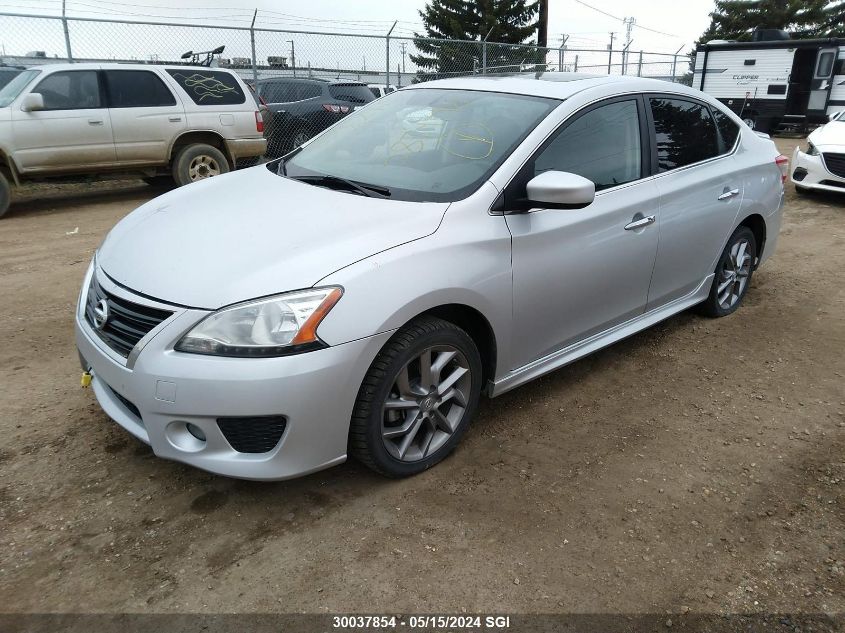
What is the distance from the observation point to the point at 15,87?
8047mm

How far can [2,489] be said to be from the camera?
2764mm

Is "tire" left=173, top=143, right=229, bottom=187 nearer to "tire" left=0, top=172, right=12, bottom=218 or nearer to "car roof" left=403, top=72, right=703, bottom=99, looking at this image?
"tire" left=0, top=172, right=12, bottom=218

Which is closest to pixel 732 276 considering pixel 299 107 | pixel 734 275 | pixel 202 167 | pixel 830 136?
pixel 734 275

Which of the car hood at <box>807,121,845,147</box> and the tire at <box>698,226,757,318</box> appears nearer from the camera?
the tire at <box>698,226,757,318</box>

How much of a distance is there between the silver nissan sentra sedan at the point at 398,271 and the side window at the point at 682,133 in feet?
0.05

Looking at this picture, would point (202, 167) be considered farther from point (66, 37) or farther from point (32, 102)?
point (66, 37)

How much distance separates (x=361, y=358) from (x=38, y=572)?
4.55 feet

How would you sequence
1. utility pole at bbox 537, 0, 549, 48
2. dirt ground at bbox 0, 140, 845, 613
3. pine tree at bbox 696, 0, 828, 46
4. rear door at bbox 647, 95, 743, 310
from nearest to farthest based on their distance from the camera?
dirt ground at bbox 0, 140, 845, 613 → rear door at bbox 647, 95, 743, 310 → utility pole at bbox 537, 0, 549, 48 → pine tree at bbox 696, 0, 828, 46

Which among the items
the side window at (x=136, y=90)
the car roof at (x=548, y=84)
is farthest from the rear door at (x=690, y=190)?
the side window at (x=136, y=90)

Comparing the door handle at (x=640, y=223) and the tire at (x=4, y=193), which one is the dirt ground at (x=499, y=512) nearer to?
the door handle at (x=640, y=223)

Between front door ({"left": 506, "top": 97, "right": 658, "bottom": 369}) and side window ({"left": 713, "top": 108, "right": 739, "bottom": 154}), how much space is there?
3.34ft

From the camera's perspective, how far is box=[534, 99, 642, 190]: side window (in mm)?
3227

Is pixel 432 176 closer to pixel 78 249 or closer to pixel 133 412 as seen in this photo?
pixel 133 412

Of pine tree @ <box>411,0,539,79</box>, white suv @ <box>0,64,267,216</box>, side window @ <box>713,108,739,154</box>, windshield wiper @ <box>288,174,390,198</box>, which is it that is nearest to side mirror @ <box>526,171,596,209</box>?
windshield wiper @ <box>288,174,390,198</box>
